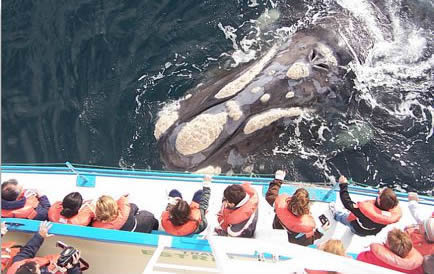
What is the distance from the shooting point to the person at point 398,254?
23.9ft

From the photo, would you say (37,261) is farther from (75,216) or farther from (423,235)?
(423,235)

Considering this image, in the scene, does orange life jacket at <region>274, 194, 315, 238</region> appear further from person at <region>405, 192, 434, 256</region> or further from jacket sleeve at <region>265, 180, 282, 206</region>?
person at <region>405, 192, 434, 256</region>

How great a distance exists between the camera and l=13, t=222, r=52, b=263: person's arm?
759cm

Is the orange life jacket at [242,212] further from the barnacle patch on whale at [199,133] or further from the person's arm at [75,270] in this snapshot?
the person's arm at [75,270]

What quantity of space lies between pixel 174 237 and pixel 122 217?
3.52ft

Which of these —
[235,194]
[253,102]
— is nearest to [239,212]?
[235,194]

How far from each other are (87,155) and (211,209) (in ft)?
12.1

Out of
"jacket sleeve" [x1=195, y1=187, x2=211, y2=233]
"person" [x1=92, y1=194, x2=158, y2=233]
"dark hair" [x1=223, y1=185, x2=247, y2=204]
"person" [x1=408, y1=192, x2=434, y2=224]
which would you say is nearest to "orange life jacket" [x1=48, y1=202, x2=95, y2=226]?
"person" [x1=92, y1=194, x2=158, y2=233]

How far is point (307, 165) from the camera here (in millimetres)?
11930

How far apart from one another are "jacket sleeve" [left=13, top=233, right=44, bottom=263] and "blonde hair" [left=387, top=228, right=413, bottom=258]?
213 inches

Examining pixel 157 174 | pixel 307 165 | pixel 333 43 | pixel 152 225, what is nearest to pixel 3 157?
A: pixel 157 174

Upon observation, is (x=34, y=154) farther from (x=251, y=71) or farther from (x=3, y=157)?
(x=251, y=71)

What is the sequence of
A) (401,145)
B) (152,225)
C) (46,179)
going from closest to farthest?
(152,225) → (46,179) → (401,145)

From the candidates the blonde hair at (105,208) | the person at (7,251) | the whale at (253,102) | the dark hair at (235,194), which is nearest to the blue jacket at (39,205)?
the person at (7,251)
